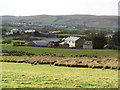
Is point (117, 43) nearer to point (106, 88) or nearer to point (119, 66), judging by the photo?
point (119, 66)

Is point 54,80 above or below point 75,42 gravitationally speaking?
below

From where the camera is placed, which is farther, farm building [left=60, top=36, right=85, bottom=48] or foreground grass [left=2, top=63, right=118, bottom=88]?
farm building [left=60, top=36, right=85, bottom=48]

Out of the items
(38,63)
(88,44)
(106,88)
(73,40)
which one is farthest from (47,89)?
(73,40)

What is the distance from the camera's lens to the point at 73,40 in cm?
8781

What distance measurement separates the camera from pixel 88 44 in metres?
79.6

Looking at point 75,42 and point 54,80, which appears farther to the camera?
point 75,42

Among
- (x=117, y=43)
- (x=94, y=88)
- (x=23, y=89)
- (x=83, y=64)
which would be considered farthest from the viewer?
(x=117, y=43)

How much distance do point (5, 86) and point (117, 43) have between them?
2983 inches

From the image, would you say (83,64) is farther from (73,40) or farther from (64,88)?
(73,40)

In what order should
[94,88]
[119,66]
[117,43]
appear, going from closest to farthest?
[94,88] < [119,66] < [117,43]

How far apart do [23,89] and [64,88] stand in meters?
2.34

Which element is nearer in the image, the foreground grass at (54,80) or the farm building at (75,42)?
Result: the foreground grass at (54,80)

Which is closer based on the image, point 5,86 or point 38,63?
point 5,86

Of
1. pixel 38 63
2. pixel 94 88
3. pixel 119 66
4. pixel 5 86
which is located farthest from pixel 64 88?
pixel 38 63
